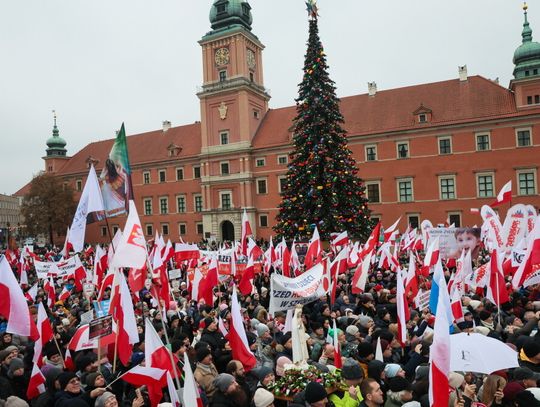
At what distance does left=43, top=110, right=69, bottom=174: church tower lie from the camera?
6494 cm

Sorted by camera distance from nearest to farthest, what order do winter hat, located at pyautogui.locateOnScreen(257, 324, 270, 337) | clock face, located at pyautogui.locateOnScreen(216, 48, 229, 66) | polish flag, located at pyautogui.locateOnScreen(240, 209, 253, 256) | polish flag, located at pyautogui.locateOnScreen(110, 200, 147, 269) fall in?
polish flag, located at pyautogui.locateOnScreen(110, 200, 147, 269) < winter hat, located at pyautogui.locateOnScreen(257, 324, 270, 337) < polish flag, located at pyautogui.locateOnScreen(240, 209, 253, 256) < clock face, located at pyautogui.locateOnScreen(216, 48, 229, 66)

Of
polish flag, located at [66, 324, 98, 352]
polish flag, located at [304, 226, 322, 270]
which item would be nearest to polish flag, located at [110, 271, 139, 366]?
polish flag, located at [66, 324, 98, 352]

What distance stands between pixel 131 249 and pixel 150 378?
2112 millimetres

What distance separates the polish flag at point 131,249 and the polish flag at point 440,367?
14.0 feet

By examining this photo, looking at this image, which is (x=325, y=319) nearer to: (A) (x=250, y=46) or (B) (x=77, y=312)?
(B) (x=77, y=312)

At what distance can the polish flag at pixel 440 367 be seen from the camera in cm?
367

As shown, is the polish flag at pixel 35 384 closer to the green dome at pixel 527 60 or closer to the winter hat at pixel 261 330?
the winter hat at pixel 261 330

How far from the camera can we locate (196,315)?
999cm

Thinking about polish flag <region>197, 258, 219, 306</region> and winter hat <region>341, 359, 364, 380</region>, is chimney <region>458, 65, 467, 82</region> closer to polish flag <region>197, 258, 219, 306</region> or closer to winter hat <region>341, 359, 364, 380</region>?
polish flag <region>197, 258, 219, 306</region>

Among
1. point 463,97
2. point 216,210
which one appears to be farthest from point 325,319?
point 216,210

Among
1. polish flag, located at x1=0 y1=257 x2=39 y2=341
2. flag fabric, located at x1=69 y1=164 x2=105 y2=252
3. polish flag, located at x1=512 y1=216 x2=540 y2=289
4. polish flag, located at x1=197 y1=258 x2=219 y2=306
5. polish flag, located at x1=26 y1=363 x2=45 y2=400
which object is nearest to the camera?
polish flag, located at x1=26 y1=363 x2=45 y2=400

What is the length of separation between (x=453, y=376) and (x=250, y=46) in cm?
4975

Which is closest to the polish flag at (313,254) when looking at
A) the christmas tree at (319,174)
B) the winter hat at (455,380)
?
the winter hat at (455,380)

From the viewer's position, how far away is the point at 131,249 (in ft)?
21.5
